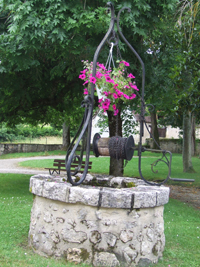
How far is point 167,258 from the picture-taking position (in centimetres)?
462

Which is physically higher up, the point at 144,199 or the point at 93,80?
the point at 93,80

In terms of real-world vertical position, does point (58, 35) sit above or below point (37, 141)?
above

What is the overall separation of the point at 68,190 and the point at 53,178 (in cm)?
125

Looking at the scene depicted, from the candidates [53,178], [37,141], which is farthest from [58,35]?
[37,141]

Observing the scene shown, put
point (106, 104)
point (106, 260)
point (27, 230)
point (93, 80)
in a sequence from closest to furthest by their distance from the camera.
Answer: point (106, 260) → point (93, 80) → point (106, 104) → point (27, 230)

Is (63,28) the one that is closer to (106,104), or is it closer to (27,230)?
(106,104)

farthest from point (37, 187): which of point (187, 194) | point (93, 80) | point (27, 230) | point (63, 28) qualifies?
point (187, 194)

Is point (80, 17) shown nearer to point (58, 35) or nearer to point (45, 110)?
point (58, 35)

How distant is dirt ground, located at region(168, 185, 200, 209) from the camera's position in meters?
9.59

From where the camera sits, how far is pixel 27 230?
563 centimetres

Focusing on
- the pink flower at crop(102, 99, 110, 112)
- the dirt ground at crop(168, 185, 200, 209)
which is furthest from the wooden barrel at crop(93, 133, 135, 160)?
the dirt ground at crop(168, 185, 200, 209)

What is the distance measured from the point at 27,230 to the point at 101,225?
2080mm

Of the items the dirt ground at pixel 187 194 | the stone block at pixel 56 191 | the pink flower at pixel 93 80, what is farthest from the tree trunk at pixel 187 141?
the stone block at pixel 56 191

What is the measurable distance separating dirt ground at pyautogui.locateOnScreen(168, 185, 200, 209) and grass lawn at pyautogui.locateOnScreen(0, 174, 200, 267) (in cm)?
63
